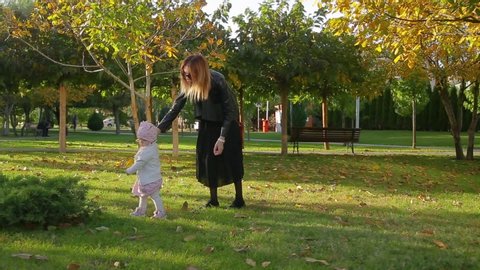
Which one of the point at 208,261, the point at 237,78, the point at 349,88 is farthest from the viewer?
the point at 349,88

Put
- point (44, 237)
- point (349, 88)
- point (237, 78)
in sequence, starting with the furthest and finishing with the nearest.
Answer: point (349, 88)
point (237, 78)
point (44, 237)

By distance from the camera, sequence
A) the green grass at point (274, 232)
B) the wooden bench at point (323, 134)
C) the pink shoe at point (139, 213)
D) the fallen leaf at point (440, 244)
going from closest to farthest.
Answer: the green grass at point (274, 232)
the fallen leaf at point (440, 244)
the pink shoe at point (139, 213)
the wooden bench at point (323, 134)

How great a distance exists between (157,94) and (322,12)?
632cm

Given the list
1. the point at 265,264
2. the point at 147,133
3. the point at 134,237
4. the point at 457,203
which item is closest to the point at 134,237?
the point at 134,237

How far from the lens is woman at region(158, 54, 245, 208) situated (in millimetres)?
6371

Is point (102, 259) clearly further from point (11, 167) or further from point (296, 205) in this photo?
point (11, 167)

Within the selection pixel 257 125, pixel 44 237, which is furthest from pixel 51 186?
pixel 257 125

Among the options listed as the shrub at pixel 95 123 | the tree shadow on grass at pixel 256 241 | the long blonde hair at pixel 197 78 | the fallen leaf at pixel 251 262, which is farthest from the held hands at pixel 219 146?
the shrub at pixel 95 123

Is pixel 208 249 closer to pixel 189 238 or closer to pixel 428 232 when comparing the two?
pixel 189 238

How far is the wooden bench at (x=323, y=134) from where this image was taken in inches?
781

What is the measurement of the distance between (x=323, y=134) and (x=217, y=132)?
13613 millimetres

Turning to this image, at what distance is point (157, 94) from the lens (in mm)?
20203

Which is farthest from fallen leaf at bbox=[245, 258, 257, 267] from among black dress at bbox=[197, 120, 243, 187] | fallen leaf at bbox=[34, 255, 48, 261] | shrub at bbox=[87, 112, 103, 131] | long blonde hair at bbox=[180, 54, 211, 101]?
shrub at bbox=[87, 112, 103, 131]

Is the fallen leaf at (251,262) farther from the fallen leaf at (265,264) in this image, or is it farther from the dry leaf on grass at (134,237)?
the dry leaf on grass at (134,237)
